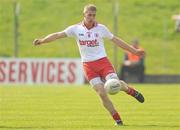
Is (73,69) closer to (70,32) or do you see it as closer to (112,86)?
A: (70,32)

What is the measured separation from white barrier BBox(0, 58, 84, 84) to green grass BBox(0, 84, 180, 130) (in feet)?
30.6

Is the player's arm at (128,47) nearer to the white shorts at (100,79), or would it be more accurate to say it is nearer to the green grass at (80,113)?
the white shorts at (100,79)

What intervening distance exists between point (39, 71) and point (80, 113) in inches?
673

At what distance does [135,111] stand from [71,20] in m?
28.5

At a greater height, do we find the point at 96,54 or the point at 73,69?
the point at 96,54

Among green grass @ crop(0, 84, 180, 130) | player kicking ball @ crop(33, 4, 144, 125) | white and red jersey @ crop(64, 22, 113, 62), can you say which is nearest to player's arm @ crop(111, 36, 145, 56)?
player kicking ball @ crop(33, 4, 144, 125)

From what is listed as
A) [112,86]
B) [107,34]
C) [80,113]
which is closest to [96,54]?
[107,34]

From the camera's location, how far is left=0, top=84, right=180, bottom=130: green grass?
1519cm

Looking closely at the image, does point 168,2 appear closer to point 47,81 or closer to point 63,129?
point 47,81

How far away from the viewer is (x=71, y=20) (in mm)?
47219

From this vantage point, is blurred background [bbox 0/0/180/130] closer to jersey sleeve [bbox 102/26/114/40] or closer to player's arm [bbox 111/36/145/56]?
player's arm [bbox 111/36/145/56]

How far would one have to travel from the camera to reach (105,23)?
1805 inches

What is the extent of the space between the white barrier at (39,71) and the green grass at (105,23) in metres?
6.27

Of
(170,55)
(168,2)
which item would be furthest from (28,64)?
(168,2)
